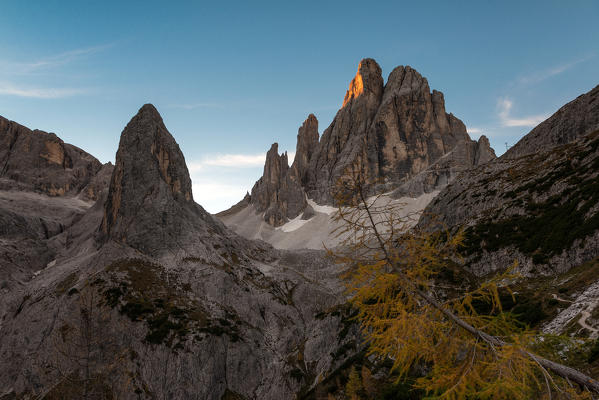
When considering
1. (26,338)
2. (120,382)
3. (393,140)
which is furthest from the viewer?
(393,140)

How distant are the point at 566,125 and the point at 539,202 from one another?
107 feet

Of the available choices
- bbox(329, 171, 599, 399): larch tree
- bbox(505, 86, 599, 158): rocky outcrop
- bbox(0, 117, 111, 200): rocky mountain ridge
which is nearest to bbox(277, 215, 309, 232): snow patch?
bbox(0, 117, 111, 200): rocky mountain ridge

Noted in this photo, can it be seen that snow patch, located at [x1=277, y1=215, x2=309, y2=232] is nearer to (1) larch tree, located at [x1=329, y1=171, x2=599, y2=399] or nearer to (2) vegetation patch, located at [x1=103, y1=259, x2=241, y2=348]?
(2) vegetation patch, located at [x1=103, y1=259, x2=241, y2=348]

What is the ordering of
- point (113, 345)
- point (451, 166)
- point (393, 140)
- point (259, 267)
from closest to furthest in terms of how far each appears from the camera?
point (113, 345), point (259, 267), point (451, 166), point (393, 140)

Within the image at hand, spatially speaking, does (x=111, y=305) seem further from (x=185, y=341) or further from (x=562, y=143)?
(x=562, y=143)

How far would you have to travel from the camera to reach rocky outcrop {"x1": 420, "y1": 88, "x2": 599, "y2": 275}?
30891mm

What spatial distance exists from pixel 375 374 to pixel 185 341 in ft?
156

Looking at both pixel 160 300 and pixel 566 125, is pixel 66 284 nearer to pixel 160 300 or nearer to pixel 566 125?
pixel 160 300

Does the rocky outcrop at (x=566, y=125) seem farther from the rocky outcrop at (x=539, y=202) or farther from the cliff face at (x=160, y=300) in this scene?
the cliff face at (x=160, y=300)

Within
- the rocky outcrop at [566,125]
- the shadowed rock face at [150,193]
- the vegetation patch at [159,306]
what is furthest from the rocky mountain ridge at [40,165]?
the rocky outcrop at [566,125]

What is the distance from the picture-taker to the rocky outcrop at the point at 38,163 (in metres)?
161

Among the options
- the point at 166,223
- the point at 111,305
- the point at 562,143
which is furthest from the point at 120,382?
the point at 562,143

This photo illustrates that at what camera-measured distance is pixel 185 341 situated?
60.2 metres

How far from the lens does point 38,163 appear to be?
562ft
